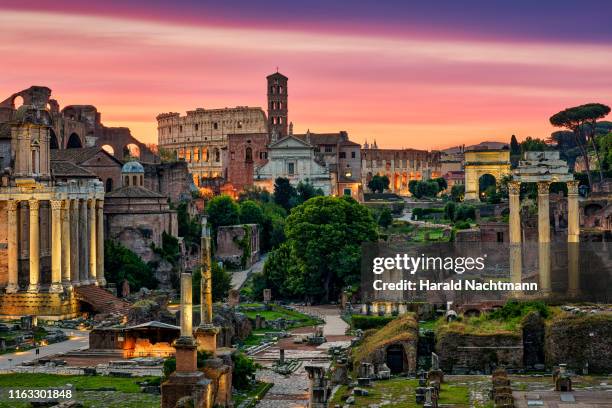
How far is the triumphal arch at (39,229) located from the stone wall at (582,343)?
27.4 m

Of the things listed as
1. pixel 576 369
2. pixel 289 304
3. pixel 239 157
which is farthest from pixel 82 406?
pixel 239 157

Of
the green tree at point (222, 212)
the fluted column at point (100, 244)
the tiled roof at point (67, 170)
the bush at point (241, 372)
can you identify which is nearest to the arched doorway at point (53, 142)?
the green tree at point (222, 212)

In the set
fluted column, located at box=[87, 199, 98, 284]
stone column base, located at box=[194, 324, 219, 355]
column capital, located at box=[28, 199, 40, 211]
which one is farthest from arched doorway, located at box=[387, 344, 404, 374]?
fluted column, located at box=[87, 199, 98, 284]

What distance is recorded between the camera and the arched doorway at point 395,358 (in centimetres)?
5172

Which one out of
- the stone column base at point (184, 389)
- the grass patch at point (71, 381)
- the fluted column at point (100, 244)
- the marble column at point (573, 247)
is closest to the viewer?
the stone column base at point (184, 389)

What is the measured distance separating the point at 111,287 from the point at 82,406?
32.0 metres

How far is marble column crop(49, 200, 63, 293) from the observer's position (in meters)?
67.9

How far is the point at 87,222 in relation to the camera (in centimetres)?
7300

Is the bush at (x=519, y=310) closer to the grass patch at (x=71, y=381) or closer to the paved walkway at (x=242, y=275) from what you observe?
the grass patch at (x=71, y=381)

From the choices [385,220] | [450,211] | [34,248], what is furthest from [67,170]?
[450,211]

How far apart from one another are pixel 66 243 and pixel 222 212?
121 feet

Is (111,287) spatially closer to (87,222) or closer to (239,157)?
(87,222)

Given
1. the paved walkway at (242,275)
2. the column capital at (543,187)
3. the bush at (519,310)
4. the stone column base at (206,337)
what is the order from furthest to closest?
the paved walkway at (242,275)
the column capital at (543,187)
the bush at (519,310)
the stone column base at (206,337)

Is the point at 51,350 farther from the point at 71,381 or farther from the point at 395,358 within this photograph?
the point at 395,358
